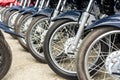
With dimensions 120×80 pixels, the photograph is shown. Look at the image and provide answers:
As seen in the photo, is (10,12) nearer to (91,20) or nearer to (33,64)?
(33,64)

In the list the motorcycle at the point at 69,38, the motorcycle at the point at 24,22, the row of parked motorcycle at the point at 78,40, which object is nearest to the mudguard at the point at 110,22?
the row of parked motorcycle at the point at 78,40

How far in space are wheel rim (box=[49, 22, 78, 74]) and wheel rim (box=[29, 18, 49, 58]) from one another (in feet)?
1.11

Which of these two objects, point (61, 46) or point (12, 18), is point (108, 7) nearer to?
point (61, 46)

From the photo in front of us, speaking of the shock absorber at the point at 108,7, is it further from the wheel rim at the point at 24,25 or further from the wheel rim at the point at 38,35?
the wheel rim at the point at 24,25

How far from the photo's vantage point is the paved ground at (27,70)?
3.94 meters

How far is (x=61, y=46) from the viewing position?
174 inches

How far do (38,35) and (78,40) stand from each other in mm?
1391

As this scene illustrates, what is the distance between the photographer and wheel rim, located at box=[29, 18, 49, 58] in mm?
4543

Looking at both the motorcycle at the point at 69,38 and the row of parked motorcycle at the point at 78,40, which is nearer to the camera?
the row of parked motorcycle at the point at 78,40

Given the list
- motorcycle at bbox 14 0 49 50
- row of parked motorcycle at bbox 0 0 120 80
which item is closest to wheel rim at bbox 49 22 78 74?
row of parked motorcycle at bbox 0 0 120 80

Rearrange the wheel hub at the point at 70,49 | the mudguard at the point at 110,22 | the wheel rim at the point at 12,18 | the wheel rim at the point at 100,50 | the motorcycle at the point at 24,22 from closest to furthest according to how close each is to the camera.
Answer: the mudguard at the point at 110,22, the wheel rim at the point at 100,50, the wheel hub at the point at 70,49, the motorcycle at the point at 24,22, the wheel rim at the point at 12,18

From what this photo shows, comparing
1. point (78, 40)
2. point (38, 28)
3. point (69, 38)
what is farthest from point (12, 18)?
point (78, 40)

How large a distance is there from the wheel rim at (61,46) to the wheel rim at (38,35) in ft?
1.11

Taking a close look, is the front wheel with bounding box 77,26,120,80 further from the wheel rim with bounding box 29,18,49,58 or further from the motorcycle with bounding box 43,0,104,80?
the wheel rim with bounding box 29,18,49,58
